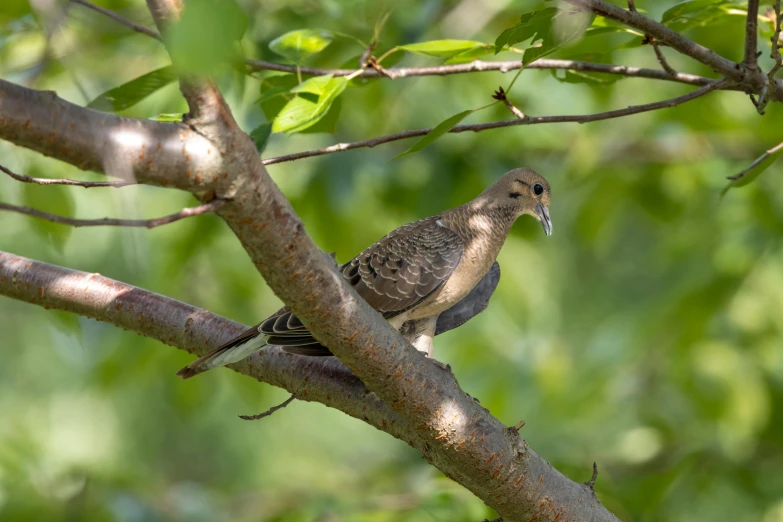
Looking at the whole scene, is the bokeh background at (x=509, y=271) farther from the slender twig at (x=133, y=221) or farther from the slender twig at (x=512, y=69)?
the slender twig at (x=133, y=221)

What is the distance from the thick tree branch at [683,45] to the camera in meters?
1.91

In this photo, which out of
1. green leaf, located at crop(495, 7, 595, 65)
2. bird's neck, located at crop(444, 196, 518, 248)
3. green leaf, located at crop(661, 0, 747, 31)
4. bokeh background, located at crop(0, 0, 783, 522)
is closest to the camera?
green leaf, located at crop(495, 7, 595, 65)

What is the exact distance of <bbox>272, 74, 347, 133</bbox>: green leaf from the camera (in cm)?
220

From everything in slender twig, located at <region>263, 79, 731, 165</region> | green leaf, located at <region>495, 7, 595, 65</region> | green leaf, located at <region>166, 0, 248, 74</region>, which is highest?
green leaf, located at <region>166, 0, 248, 74</region>

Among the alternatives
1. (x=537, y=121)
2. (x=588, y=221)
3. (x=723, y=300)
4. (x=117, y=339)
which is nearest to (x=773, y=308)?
(x=723, y=300)

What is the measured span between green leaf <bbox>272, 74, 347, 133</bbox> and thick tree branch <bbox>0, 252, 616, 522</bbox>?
0.88m

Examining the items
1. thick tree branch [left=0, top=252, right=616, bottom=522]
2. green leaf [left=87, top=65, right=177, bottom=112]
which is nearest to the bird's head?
thick tree branch [left=0, top=252, right=616, bottom=522]

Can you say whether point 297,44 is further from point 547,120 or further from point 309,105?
point 547,120

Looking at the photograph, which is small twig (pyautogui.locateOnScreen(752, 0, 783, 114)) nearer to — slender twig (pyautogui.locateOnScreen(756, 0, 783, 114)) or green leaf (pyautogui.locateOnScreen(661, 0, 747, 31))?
slender twig (pyautogui.locateOnScreen(756, 0, 783, 114))

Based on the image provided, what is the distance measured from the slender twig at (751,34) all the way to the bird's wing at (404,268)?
1294mm

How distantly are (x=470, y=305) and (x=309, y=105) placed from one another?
145 cm

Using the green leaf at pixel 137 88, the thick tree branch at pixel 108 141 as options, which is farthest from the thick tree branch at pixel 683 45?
the green leaf at pixel 137 88

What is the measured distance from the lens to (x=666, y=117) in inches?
180

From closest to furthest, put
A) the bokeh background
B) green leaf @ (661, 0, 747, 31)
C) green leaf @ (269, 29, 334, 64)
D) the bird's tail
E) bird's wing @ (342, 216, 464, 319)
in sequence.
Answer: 1. green leaf @ (661, 0, 747, 31)
2. green leaf @ (269, 29, 334, 64)
3. the bird's tail
4. bird's wing @ (342, 216, 464, 319)
5. the bokeh background
